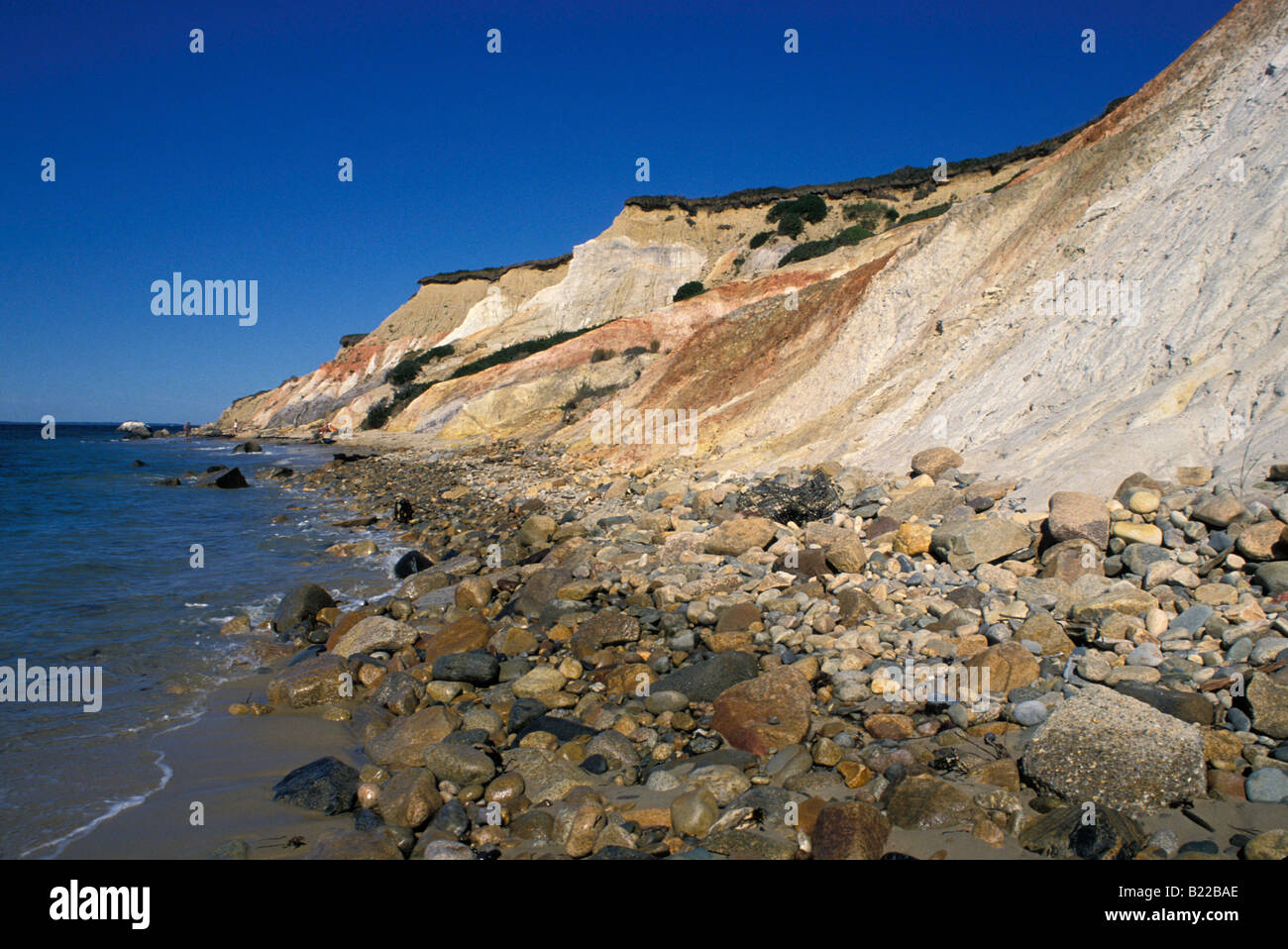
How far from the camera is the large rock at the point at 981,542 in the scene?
298 inches

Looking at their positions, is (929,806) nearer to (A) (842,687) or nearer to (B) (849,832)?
(B) (849,832)

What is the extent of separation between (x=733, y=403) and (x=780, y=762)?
14.3 meters

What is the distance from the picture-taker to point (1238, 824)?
12.5ft

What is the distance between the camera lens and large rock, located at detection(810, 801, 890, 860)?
12.9ft

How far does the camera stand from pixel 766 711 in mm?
5512

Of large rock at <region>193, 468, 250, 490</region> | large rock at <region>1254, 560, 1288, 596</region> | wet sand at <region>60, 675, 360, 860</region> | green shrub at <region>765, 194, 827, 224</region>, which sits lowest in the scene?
wet sand at <region>60, 675, 360, 860</region>

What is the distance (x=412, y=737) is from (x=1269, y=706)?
571cm

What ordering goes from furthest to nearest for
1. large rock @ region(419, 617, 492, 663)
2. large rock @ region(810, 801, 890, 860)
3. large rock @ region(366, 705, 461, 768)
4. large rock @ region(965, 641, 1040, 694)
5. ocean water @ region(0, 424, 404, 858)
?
1. large rock @ region(419, 617, 492, 663)
2. large rock @ region(366, 705, 461, 768)
3. ocean water @ region(0, 424, 404, 858)
4. large rock @ region(965, 641, 1040, 694)
5. large rock @ region(810, 801, 890, 860)

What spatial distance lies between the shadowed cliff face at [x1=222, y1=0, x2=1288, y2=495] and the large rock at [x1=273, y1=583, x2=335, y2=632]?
7.85 m

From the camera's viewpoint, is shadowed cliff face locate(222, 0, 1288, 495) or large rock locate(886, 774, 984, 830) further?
shadowed cliff face locate(222, 0, 1288, 495)

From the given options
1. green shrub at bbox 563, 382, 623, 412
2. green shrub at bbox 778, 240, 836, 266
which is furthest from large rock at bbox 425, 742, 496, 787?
green shrub at bbox 778, 240, 836, 266

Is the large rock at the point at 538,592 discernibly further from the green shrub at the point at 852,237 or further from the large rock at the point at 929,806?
the green shrub at the point at 852,237

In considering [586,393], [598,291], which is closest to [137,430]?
[598,291]

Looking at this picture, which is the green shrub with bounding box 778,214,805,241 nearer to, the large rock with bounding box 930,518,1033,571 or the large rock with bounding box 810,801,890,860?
the large rock with bounding box 930,518,1033,571
